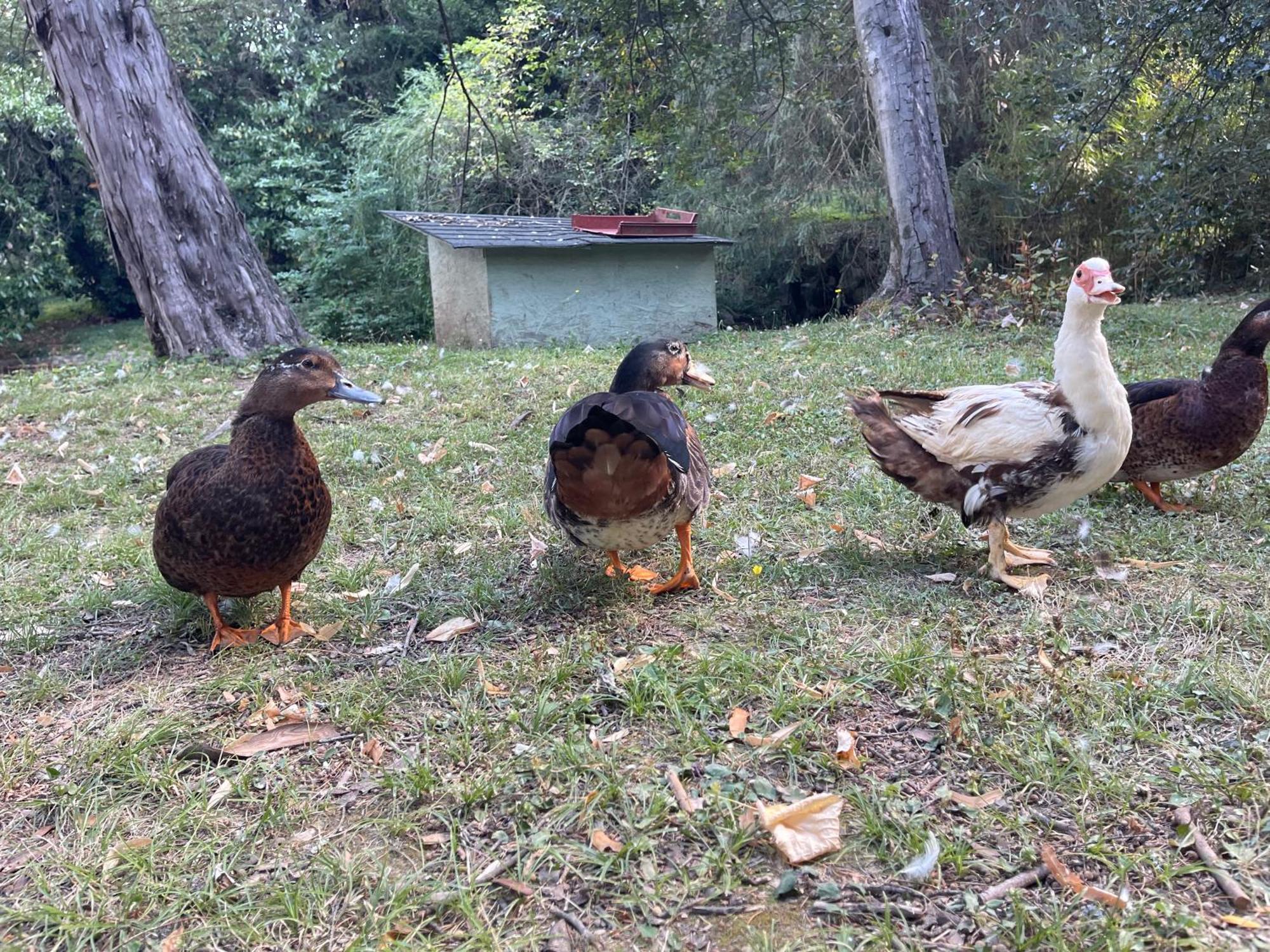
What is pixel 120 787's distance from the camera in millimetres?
2506

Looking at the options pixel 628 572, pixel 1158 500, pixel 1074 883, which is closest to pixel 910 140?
pixel 1158 500

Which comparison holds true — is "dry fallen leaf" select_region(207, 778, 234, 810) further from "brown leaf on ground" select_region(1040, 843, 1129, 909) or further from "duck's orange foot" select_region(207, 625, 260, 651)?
"brown leaf on ground" select_region(1040, 843, 1129, 909)

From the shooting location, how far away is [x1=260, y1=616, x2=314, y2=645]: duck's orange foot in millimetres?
3367

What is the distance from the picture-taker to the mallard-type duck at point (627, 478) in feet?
10.0

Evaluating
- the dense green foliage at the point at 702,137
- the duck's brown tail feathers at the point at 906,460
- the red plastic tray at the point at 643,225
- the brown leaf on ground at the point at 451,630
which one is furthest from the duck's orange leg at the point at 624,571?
the red plastic tray at the point at 643,225

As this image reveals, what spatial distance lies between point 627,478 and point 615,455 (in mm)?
131

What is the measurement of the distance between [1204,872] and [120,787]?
8.81 ft

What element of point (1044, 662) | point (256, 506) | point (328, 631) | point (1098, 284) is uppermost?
point (1098, 284)

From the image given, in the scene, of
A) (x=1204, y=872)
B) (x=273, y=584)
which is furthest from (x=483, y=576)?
(x=1204, y=872)

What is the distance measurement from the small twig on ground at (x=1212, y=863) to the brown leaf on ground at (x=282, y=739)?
2230mm

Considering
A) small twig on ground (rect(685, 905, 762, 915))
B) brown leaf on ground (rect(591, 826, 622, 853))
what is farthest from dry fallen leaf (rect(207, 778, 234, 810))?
small twig on ground (rect(685, 905, 762, 915))

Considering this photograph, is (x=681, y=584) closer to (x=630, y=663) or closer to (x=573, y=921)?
(x=630, y=663)

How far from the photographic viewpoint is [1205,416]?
4078 millimetres

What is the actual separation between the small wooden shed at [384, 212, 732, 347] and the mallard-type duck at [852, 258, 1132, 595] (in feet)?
29.6
